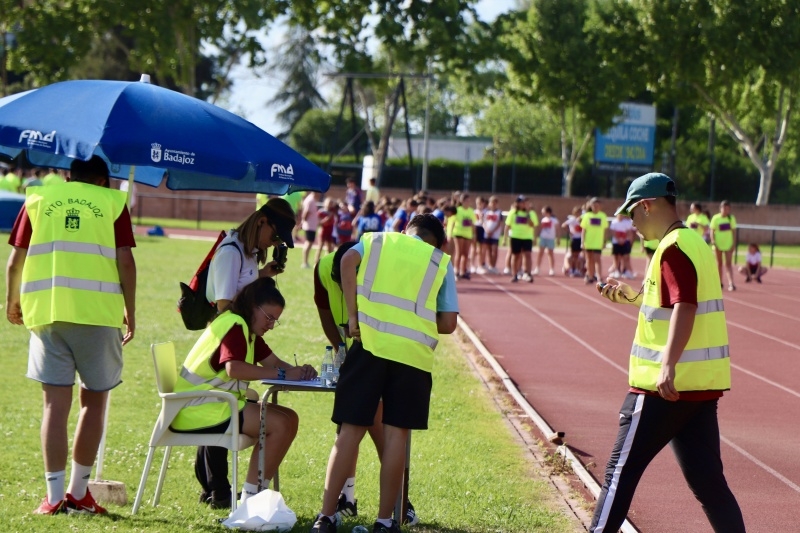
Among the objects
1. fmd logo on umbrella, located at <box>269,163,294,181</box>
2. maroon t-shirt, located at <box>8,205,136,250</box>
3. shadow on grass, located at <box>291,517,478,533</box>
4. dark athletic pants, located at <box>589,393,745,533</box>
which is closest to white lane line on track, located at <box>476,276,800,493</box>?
dark athletic pants, located at <box>589,393,745,533</box>

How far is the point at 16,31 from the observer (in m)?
34.3

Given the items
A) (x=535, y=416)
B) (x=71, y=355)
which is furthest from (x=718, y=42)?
(x=71, y=355)

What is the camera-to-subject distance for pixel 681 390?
5.43 m

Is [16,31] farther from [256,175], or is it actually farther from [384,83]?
[256,175]

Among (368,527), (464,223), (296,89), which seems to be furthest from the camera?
(296,89)

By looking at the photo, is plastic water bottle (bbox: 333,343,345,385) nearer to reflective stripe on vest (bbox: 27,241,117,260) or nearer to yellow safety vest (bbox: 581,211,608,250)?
reflective stripe on vest (bbox: 27,241,117,260)

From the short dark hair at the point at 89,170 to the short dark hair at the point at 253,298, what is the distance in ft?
3.25

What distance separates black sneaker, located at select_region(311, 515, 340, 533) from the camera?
5.89m

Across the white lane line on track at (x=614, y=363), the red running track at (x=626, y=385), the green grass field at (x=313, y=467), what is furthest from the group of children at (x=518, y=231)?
the green grass field at (x=313, y=467)

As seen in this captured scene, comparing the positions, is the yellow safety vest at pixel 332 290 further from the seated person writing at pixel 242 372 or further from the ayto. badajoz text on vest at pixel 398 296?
the ayto. badajoz text on vest at pixel 398 296

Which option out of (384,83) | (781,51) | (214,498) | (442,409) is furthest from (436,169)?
(214,498)

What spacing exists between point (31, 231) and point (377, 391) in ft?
6.78

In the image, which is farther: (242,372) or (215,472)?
(215,472)

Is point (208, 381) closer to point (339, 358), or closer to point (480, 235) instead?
point (339, 358)
